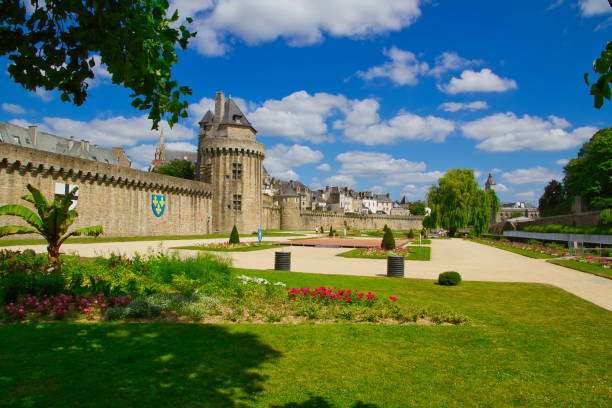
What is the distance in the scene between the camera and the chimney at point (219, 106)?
189 ft

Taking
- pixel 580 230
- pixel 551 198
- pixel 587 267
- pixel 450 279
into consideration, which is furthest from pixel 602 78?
pixel 551 198

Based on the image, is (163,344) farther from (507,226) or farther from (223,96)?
(507,226)

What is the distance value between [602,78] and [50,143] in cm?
6191

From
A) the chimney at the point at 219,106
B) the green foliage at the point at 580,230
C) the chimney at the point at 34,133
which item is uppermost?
the chimney at the point at 219,106

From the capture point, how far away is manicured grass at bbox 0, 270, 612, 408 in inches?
208

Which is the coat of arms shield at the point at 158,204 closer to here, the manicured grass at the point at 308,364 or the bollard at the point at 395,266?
the bollard at the point at 395,266

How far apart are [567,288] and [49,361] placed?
1496 cm

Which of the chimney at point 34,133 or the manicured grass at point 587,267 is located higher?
the chimney at point 34,133

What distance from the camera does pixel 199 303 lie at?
31.7ft

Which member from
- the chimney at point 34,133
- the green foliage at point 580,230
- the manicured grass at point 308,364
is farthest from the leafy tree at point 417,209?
the manicured grass at point 308,364

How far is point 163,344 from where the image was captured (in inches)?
281

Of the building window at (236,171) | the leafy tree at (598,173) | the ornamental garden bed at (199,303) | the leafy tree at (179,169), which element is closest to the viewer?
the ornamental garden bed at (199,303)

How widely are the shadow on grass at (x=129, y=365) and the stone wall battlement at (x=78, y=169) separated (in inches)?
1004

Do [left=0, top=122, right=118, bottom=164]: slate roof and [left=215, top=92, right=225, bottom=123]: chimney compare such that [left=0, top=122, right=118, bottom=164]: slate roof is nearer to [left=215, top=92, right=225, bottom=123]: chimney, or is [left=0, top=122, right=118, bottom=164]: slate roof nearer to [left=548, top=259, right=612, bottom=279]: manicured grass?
[left=215, top=92, right=225, bottom=123]: chimney
